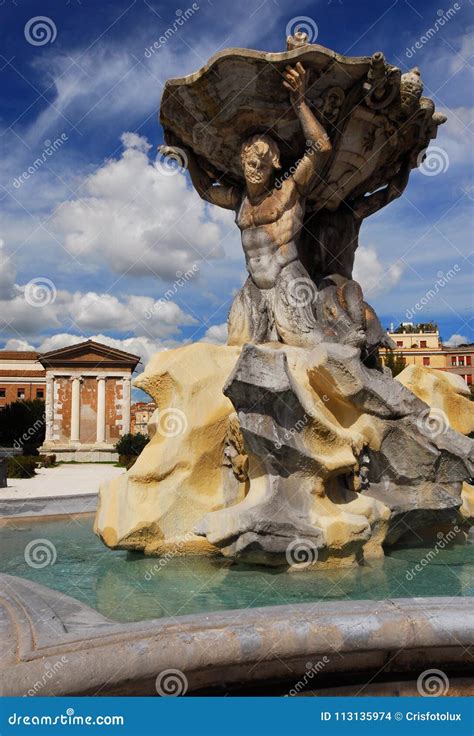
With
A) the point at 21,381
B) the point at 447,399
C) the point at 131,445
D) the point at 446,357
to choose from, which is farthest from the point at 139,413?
the point at 447,399

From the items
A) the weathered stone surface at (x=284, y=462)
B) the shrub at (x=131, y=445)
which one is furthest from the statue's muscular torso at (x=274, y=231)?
the shrub at (x=131, y=445)

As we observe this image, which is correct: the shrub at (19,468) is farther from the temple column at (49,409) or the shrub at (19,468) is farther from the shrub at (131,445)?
the temple column at (49,409)

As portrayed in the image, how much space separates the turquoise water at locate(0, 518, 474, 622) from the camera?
4.95 m

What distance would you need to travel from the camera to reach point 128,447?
133 feet

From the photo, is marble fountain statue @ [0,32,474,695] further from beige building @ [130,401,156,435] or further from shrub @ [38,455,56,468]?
beige building @ [130,401,156,435]

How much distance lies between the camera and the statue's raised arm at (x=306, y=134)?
6.96 metres

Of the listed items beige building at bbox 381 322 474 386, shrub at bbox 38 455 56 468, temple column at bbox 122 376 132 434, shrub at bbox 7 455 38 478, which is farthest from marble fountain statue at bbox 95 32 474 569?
beige building at bbox 381 322 474 386

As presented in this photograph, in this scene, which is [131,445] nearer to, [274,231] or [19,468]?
[19,468]

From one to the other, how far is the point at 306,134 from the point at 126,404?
168ft

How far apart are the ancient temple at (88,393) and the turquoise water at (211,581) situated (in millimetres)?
50747

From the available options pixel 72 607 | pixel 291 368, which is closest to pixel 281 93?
pixel 291 368

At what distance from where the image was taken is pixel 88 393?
5784 centimetres

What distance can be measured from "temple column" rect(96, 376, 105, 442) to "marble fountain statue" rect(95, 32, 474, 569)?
50.1 m

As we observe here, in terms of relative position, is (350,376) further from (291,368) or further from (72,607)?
(72,607)
